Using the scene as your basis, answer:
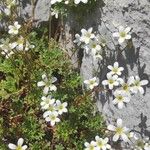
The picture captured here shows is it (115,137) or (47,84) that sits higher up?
(47,84)

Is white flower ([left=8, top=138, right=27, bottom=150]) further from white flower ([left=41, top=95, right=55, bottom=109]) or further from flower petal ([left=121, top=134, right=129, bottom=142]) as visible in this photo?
flower petal ([left=121, top=134, right=129, bottom=142])

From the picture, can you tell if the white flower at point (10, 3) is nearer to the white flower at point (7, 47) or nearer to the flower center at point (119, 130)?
the white flower at point (7, 47)

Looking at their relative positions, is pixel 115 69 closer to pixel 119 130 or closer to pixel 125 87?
pixel 125 87

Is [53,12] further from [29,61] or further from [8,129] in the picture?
[8,129]

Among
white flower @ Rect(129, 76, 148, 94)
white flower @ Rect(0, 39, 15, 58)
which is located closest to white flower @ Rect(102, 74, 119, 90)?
white flower @ Rect(129, 76, 148, 94)

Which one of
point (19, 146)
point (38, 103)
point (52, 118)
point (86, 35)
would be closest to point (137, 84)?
point (86, 35)

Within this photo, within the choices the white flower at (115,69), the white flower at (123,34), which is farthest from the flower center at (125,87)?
the white flower at (123,34)
